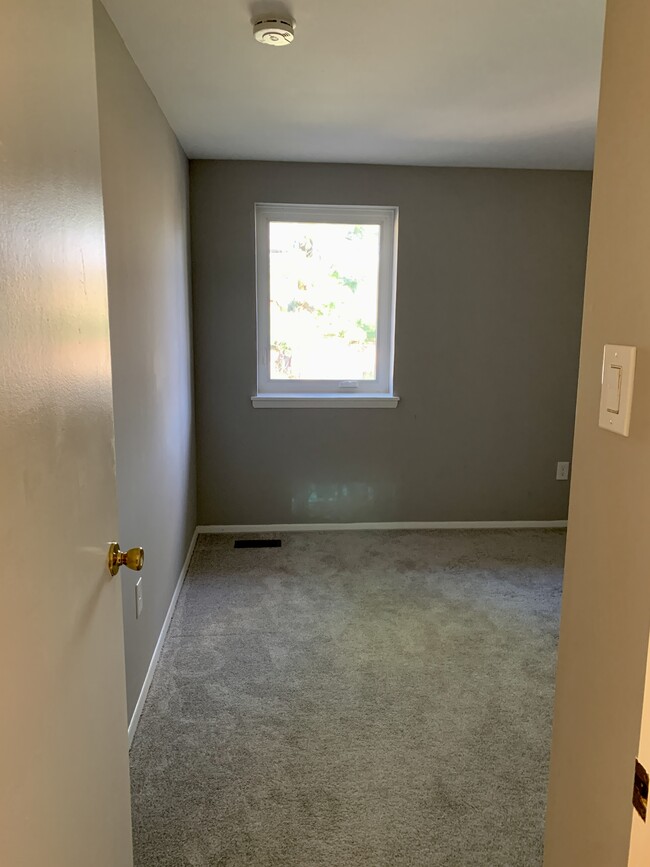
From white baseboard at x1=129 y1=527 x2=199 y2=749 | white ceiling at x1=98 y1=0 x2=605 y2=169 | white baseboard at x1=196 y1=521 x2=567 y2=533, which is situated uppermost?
white ceiling at x1=98 y1=0 x2=605 y2=169

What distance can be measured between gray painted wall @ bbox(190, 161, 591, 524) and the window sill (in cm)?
4

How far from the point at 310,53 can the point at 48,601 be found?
2.07 metres

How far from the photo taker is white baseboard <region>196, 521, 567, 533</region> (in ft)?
13.1

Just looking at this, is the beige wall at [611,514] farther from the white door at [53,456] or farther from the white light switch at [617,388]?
the white door at [53,456]

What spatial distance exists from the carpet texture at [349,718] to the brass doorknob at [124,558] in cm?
98

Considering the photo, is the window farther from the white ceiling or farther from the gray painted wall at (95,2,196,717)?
the gray painted wall at (95,2,196,717)

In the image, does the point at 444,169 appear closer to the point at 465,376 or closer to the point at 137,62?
the point at 465,376

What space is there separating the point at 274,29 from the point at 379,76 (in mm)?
582

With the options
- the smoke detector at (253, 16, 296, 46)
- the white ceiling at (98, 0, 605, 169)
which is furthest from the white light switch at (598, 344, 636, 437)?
the smoke detector at (253, 16, 296, 46)

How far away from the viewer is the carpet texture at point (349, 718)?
166 cm

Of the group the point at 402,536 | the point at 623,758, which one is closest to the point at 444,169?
the point at 402,536

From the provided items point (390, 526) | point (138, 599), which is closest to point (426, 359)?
point (390, 526)

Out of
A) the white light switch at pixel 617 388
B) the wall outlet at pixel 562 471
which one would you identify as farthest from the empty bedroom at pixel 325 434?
the wall outlet at pixel 562 471

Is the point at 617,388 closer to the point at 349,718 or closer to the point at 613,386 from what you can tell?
the point at 613,386
